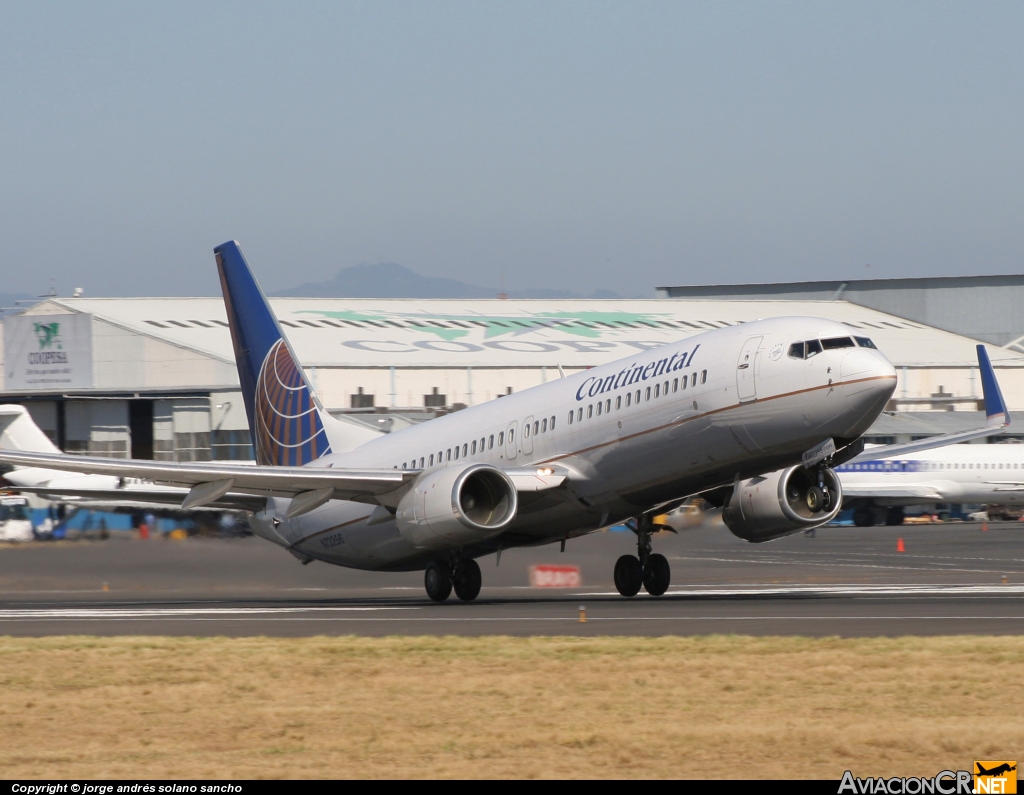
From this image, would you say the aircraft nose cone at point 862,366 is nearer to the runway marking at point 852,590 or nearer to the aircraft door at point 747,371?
the aircraft door at point 747,371

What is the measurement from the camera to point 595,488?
25.7m

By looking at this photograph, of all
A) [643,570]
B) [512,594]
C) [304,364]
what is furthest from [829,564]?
[304,364]

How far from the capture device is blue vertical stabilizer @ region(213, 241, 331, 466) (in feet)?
107

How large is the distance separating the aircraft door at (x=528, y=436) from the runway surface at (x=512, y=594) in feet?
9.54

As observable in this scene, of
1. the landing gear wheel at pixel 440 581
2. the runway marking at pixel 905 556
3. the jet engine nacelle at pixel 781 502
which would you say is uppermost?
the jet engine nacelle at pixel 781 502

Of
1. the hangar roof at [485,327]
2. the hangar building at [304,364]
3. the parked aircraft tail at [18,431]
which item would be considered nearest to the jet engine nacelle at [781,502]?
the hangar building at [304,364]

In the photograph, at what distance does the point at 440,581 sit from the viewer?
27438mm

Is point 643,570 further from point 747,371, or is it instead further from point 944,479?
point 944,479

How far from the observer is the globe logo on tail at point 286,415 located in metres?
32.6

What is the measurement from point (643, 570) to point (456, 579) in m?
3.76

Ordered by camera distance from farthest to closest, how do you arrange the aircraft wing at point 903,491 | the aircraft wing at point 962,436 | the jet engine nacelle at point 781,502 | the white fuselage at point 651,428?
the aircraft wing at point 903,491, the aircraft wing at point 962,436, the jet engine nacelle at point 781,502, the white fuselage at point 651,428

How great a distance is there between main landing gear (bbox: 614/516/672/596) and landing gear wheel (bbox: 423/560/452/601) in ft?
11.5

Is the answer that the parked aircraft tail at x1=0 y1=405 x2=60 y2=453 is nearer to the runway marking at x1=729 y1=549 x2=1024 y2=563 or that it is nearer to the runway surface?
the runway surface

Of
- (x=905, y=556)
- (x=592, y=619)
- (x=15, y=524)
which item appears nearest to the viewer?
(x=592, y=619)
